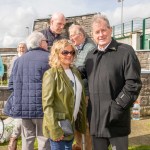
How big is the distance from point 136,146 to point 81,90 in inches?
111

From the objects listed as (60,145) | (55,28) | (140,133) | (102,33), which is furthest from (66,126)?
(140,133)

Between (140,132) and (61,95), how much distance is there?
4.19 meters

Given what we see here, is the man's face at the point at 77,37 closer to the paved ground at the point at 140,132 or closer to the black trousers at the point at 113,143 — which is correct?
the black trousers at the point at 113,143

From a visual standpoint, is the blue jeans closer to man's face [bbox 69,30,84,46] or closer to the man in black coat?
the man in black coat

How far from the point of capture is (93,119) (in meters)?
3.27

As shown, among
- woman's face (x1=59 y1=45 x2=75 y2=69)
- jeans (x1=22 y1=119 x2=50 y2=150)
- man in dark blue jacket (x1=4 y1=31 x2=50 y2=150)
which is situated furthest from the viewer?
jeans (x1=22 y1=119 x2=50 y2=150)

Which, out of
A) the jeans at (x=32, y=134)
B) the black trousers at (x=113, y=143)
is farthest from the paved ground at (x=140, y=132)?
the black trousers at (x=113, y=143)

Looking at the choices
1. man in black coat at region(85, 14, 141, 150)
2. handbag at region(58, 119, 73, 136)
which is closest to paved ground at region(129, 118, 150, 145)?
man in black coat at region(85, 14, 141, 150)

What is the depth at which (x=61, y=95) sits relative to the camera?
317 centimetres

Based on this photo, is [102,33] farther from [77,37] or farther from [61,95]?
[77,37]

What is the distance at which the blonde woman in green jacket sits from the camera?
10.3 ft

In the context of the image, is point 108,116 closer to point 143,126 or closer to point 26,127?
point 26,127

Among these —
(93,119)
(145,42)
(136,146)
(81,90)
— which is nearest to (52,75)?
(81,90)

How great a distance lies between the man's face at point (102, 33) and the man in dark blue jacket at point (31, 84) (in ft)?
2.79
